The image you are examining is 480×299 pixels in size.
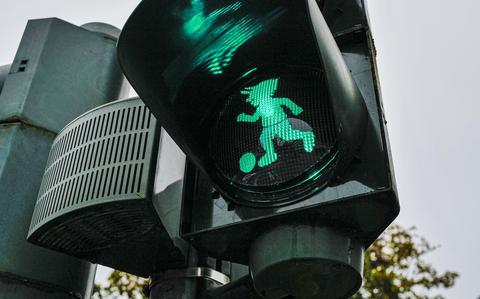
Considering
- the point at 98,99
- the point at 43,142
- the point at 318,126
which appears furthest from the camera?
the point at 98,99

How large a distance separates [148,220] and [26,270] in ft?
1.99

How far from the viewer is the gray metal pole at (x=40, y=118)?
232 cm

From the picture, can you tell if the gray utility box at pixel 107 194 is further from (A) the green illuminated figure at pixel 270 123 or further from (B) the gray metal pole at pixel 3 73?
(B) the gray metal pole at pixel 3 73

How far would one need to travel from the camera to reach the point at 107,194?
197 cm

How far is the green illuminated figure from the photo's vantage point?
1608 millimetres

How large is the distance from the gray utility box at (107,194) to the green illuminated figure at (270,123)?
17.3 inches

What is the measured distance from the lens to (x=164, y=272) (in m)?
2.21

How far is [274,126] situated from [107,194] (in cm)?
65

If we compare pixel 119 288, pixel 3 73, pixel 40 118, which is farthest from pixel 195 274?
pixel 119 288

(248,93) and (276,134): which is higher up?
(248,93)

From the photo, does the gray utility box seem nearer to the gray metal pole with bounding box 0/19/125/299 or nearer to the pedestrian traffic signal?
the gray metal pole with bounding box 0/19/125/299

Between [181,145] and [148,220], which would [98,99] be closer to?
[148,220]

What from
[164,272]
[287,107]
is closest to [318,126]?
[287,107]

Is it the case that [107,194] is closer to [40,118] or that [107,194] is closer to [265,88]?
[265,88]
